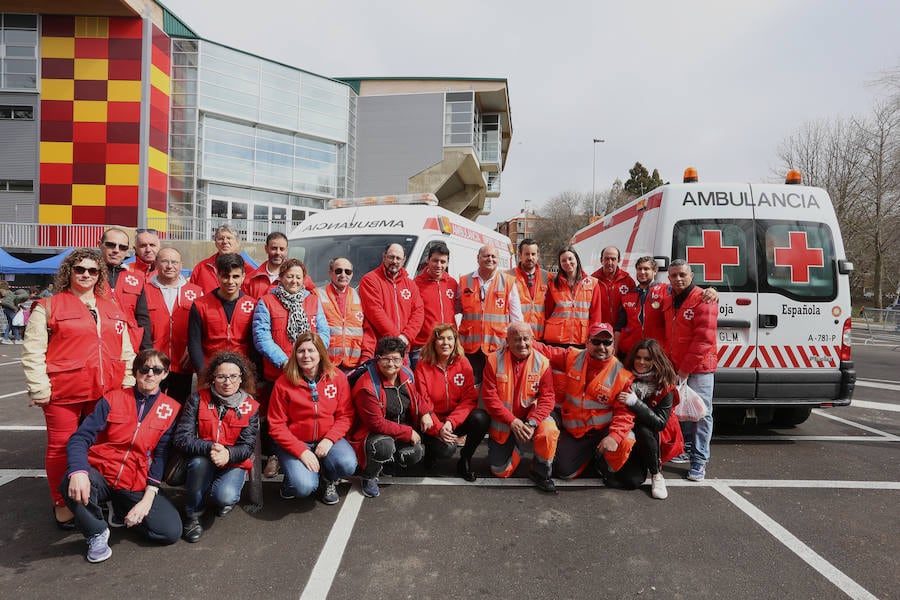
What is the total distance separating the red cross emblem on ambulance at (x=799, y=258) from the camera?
499 centimetres

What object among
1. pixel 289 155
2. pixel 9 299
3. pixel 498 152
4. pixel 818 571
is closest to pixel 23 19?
pixel 289 155

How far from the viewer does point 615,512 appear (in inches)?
142

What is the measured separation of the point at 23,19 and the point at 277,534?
27.4m

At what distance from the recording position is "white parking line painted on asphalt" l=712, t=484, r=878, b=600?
268cm

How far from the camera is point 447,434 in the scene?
4066 millimetres

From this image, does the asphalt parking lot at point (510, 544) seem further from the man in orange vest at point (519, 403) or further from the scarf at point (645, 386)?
the scarf at point (645, 386)

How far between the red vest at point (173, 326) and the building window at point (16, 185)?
2328cm

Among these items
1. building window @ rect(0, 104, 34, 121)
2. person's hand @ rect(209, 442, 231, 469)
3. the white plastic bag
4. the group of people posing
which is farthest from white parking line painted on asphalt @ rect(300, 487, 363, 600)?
building window @ rect(0, 104, 34, 121)

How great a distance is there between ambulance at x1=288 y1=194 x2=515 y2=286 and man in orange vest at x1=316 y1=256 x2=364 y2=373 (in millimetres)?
1120

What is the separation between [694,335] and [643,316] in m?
0.62

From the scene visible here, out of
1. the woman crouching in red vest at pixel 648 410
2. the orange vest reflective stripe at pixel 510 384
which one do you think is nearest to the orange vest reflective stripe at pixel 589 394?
the woman crouching in red vest at pixel 648 410

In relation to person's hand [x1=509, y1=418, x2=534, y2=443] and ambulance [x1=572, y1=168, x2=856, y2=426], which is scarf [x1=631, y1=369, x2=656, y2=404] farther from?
ambulance [x1=572, y1=168, x2=856, y2=426]

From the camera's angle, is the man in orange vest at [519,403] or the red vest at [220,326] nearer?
the red vest at [220,326]

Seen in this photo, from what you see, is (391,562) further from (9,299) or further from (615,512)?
(9,299)
